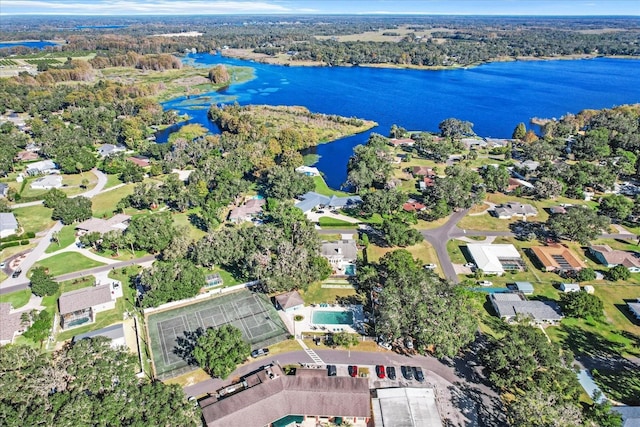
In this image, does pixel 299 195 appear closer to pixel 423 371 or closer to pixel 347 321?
pixel 347 321

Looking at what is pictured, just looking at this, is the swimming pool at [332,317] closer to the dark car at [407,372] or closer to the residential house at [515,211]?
the dark car at [407,372]

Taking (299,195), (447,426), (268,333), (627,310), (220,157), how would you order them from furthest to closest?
(220,157) < (299,195) < (627,310) < (268,333) < (447,426)

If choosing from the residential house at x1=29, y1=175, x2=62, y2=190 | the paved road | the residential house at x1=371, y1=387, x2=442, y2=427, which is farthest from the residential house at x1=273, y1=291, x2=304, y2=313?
the residential house at x1=29, y1=175, x2=62, y2=190

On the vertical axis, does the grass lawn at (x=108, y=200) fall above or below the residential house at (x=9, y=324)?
below

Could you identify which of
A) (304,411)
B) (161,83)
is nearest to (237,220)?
(304,411)

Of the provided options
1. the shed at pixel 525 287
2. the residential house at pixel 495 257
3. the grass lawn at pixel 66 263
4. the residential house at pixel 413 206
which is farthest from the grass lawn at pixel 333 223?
the grass lawn at pixel 66 263

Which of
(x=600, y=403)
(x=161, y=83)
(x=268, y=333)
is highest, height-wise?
(x=600, y=403)
